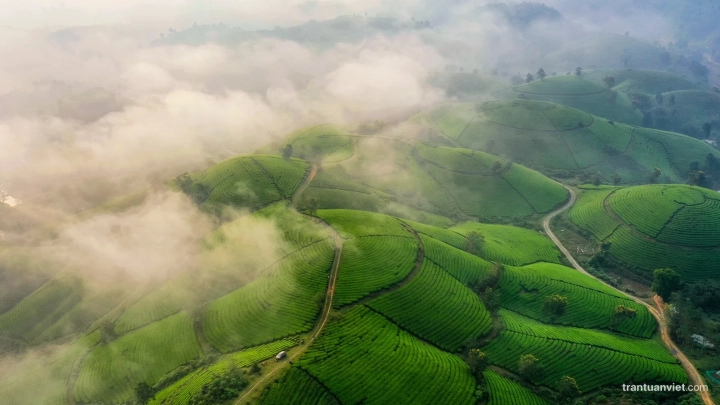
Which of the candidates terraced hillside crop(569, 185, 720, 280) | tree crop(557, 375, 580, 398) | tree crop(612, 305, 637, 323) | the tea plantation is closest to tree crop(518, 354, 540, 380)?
the tea plantation

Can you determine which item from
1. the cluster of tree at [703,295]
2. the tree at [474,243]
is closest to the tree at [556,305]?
the tree at [474,243]

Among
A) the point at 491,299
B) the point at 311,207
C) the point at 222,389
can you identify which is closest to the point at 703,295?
the point at 491,299

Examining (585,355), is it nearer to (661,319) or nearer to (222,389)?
(661,319)

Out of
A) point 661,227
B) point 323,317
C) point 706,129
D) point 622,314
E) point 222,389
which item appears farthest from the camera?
point 706,129

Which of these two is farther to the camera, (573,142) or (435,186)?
(573,142)

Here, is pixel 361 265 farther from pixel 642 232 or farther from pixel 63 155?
pixel 63 155

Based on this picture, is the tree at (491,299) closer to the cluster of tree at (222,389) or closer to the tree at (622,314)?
the tree at (622,314)

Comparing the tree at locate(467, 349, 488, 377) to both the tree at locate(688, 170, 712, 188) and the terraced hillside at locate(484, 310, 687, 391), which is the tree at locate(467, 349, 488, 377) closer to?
the terraced hillside at locate(484, 310, 687, 391)
